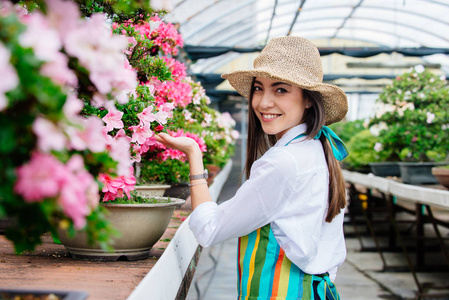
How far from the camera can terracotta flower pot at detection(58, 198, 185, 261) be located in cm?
126

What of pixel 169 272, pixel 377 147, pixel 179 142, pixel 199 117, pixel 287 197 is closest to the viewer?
pixel 169 272

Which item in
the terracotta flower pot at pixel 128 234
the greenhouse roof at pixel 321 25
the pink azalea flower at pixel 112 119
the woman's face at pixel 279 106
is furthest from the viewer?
the greenhouse roof at pixel 321 25

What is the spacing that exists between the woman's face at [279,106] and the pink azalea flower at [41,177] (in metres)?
1.06

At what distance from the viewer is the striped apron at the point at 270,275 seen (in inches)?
50.7

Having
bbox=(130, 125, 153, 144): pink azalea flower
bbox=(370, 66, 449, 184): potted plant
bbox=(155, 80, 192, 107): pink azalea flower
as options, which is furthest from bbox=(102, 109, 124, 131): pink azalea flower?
bbox=(370, 66, 449, 184): potted plant

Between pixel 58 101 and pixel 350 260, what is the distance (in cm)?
548

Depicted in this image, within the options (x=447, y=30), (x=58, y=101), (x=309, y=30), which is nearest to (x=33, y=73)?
(x=58, y=101)

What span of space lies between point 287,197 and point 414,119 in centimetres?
397

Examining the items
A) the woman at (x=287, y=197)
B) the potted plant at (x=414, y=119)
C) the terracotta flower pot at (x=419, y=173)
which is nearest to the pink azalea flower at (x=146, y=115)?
the woman at (x=287, y=197)

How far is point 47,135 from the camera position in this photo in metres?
0.46

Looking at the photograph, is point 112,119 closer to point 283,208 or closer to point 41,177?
point 283,208

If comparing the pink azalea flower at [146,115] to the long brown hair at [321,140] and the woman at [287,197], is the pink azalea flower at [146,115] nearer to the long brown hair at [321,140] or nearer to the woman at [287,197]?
the woman at [287,197]

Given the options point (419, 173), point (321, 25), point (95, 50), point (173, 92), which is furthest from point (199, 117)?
point (321, 25)

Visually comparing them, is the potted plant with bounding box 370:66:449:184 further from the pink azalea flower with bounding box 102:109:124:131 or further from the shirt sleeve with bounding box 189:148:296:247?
the pink azalea flower with bounding box 102:109:124:131
